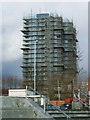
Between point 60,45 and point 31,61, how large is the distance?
1987 centimetres

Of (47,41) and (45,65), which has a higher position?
(47,41)

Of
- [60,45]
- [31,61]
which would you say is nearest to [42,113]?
[31,61]

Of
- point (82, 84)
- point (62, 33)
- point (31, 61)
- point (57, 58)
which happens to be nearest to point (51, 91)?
point (82, 84)

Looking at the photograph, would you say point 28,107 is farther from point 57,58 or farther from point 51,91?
point 57,58

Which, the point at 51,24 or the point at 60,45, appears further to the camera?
the point at 51,24

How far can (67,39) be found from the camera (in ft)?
310

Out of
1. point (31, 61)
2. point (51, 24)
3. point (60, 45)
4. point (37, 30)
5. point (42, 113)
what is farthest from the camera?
point (51, 24)

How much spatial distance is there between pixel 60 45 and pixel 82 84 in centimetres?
4992

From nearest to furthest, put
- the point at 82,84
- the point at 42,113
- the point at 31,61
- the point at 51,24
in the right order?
the point at 42,113
the point at 82,84
the point at 31,61
the point at 51,24

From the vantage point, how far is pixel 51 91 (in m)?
60.3

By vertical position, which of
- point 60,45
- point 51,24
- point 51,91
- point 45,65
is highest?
point 51,24

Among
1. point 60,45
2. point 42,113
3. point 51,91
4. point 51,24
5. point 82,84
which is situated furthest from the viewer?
point 51,24

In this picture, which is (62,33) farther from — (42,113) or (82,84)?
(42,113)

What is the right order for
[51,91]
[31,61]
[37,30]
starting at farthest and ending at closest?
1. [37,30]
2. [31,61]
3. [51,91]
